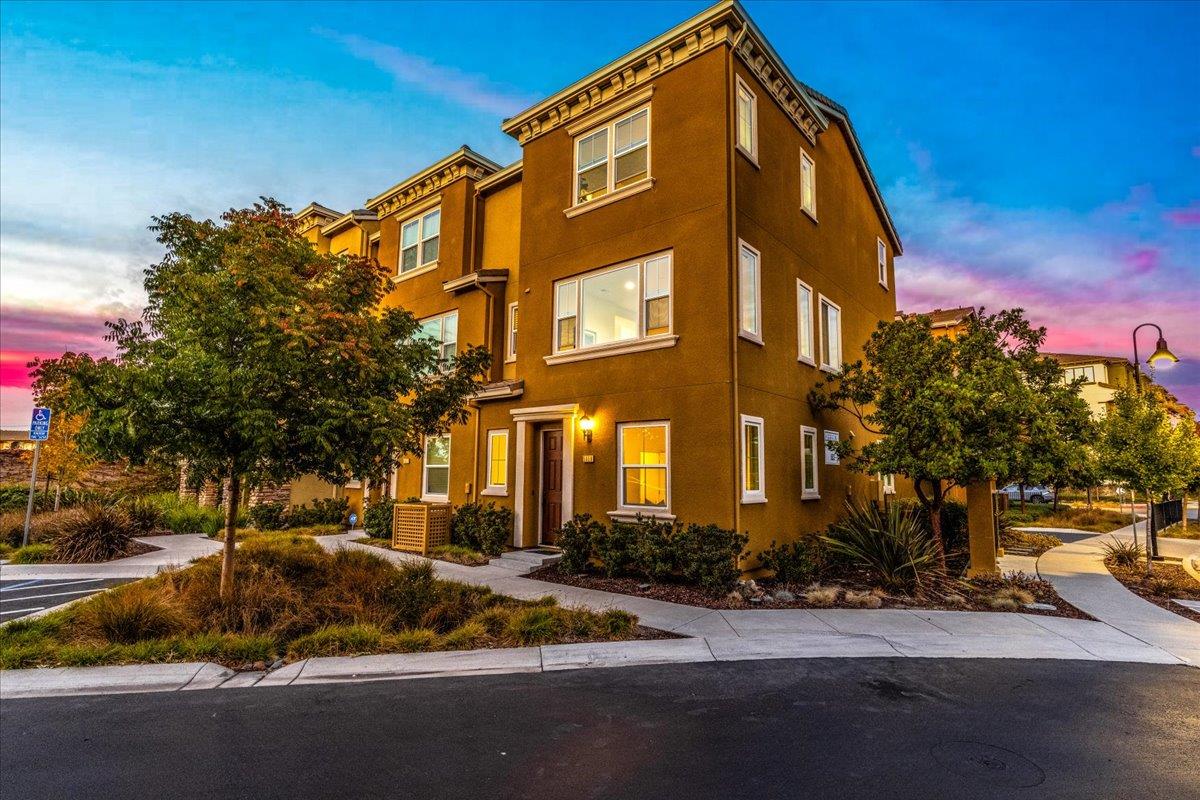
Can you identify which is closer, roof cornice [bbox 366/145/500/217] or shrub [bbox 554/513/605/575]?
shrub [bbox 554/513/605/575]

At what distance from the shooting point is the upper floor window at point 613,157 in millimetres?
11242

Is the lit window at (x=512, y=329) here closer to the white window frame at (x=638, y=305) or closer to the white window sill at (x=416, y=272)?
the white window frame at (x=638, y=305)

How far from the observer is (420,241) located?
16.8 m

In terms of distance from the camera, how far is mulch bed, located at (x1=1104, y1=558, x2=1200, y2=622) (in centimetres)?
853

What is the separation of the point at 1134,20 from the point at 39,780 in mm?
26292

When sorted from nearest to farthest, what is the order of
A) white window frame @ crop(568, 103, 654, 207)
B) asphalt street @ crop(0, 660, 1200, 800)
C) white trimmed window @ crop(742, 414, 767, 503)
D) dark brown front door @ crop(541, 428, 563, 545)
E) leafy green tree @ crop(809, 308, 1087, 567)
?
asphalt street @ crop(0, 660, 1200, 800), leafy green tree @ crop(809, 308, 1087, 567), white trimmed window @ crop(742, 414, 767, 503), white window frame @ crop(568, 103, 654, 207), dark brown front door @ crop(541, 428, 563, 545)

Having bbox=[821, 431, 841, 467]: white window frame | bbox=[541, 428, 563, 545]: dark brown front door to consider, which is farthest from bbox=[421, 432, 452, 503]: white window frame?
bbox=[821, 431, 841, 467]: white window frame

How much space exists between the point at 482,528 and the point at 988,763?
32.4 ft

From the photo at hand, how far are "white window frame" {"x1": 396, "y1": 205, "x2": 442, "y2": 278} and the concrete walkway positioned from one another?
1568 centimetres

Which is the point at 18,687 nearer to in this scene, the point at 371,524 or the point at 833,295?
the point at 371,524

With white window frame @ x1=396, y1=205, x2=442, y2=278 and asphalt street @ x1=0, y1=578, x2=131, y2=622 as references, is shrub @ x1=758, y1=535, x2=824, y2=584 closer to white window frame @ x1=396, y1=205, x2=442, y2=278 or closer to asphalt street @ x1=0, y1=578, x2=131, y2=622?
asphalt street @ x1=0, y1=578, x2=131, y2=622

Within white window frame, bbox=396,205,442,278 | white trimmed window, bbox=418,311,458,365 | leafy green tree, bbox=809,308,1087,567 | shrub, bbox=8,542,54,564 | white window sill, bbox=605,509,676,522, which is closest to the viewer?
leafy green tree, bbox=809,308,1087,567

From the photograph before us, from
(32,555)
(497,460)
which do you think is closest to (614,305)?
(497,460)

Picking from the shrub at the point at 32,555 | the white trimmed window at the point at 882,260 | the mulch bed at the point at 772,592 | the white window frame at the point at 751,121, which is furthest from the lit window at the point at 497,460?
the white trimmed window at the point at 882,260
